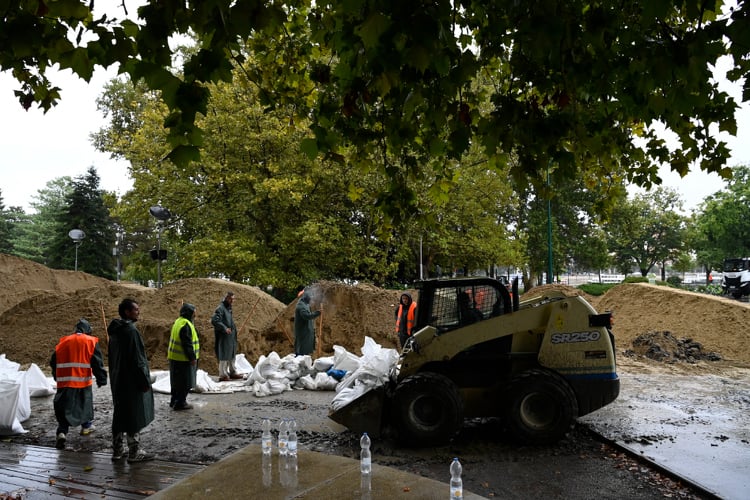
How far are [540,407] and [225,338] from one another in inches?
280

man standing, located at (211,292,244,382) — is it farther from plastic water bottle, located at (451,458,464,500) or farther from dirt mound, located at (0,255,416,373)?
plastic water bottle, located at (451,458,464,500)

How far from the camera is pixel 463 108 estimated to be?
15.5ft

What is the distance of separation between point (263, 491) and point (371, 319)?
12.0 meters

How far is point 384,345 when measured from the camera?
49.6ft

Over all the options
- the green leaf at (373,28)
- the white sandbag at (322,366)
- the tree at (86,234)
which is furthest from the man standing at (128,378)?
the tree at (86,234)

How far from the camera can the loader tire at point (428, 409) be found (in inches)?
264

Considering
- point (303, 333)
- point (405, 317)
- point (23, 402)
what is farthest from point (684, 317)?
point (23, 402)

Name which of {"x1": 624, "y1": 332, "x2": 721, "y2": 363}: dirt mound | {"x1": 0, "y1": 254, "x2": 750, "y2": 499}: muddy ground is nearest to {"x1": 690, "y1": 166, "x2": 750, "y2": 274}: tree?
{"x1": 0, "y1": 254, "x2": 750, "y2": 499}: muddy ground

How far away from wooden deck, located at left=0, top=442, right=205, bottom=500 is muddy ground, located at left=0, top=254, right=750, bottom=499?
1.44ft

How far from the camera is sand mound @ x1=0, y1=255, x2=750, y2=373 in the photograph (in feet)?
48.2

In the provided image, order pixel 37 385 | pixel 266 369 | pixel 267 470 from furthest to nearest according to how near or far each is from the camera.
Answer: pixel 266 369 < pixel 37 385 < pixel 267 470

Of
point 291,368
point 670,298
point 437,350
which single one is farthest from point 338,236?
point 437,350

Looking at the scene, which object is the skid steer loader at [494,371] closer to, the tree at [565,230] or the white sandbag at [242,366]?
the white sandbag at [242,366]

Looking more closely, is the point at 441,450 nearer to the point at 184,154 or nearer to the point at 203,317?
the point at 184,154
